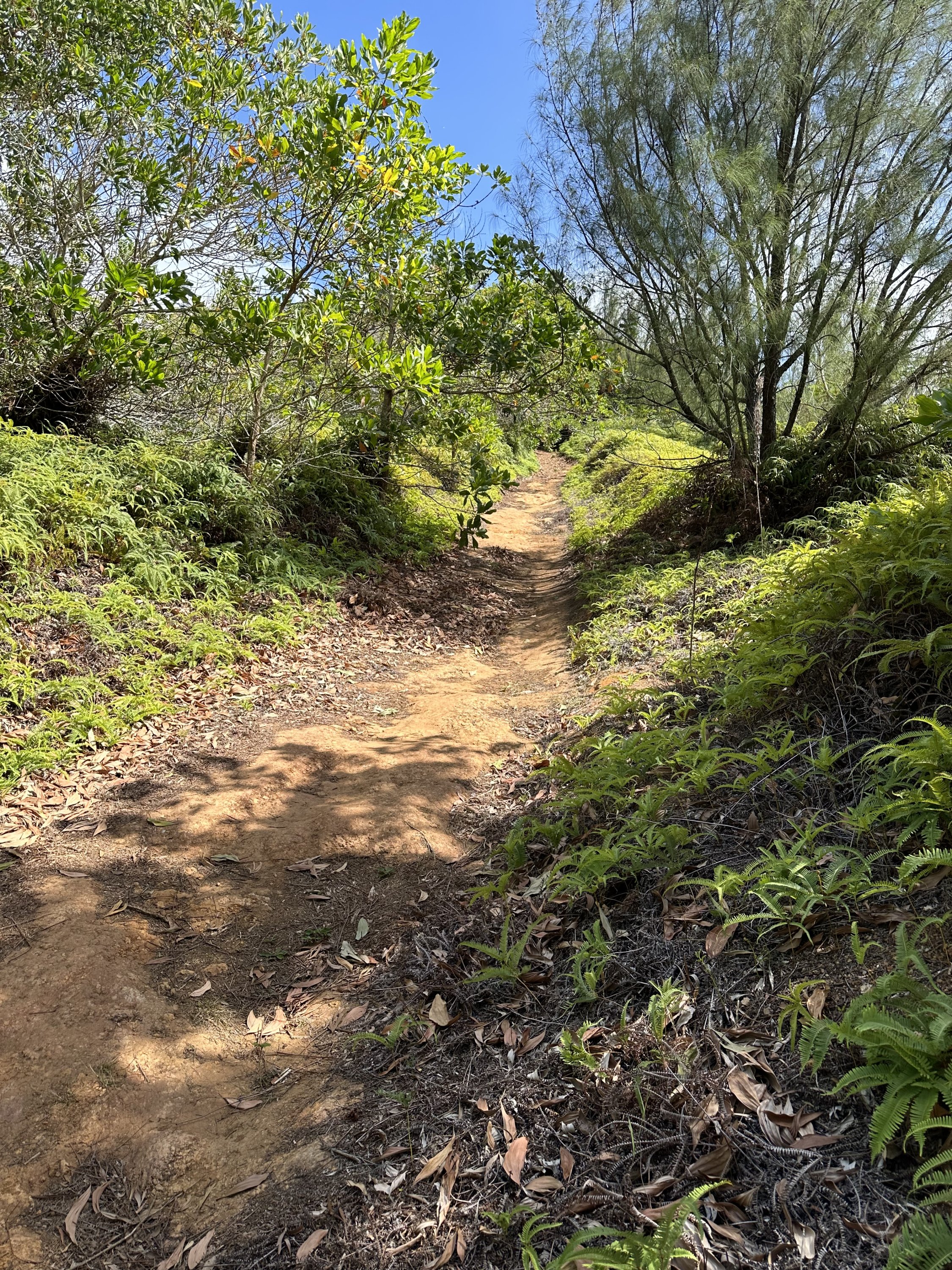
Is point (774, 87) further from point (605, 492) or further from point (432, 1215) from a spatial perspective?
point (432, 1215)

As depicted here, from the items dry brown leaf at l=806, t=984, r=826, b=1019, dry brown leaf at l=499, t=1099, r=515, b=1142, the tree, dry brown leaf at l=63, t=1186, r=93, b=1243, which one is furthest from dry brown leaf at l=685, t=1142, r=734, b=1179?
the tree

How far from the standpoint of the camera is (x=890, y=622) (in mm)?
3398

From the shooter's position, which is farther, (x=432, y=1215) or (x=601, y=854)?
(x=601, y=854)

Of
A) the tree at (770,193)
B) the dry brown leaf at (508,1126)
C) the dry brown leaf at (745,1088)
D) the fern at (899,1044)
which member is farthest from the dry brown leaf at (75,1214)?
the tree at (770,193)

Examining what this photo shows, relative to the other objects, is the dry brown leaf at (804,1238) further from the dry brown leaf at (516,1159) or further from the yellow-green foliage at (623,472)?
the yellow-green foliage at (623,472)

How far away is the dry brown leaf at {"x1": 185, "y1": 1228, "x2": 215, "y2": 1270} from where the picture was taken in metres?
2.06

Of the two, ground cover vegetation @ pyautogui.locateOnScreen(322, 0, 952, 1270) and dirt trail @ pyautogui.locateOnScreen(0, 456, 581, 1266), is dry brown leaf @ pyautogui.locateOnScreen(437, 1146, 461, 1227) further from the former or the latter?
dirt trail @ pyautogui.locateOnScreen(0, 456, 581, 1266)

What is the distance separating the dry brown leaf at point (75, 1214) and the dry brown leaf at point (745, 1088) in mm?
1987

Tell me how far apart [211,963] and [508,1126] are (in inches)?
70.0

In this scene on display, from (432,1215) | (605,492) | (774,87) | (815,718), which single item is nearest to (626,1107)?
(432,1215)

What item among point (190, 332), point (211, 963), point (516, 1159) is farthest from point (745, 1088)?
point (190, 332)

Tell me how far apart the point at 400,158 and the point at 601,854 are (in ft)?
23.7

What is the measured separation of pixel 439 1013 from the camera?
279 cm

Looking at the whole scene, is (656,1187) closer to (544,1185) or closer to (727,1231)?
(727,1231)
